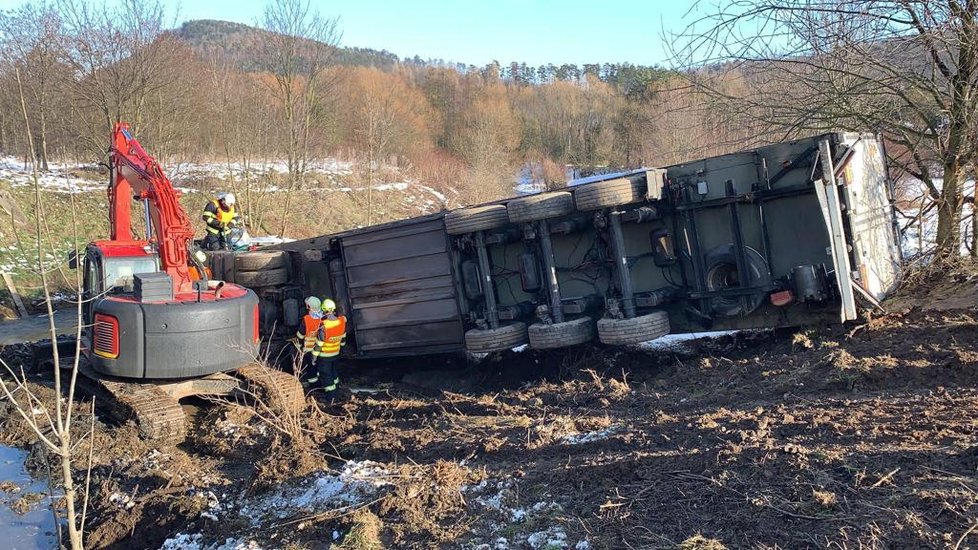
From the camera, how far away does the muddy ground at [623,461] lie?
3.57m

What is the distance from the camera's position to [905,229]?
8.68 m

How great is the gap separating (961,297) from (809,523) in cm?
558

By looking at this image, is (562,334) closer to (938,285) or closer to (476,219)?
(476,219)

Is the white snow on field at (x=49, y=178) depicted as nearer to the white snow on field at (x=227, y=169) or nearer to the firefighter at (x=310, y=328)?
the white snow on field at (x=227, y=169)

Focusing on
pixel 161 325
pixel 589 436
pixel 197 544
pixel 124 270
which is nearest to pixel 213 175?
pixel 124 270

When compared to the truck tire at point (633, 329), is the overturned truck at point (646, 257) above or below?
above

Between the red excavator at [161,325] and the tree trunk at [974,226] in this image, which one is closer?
the red excavator at [161,325]

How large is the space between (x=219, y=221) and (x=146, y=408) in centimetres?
398

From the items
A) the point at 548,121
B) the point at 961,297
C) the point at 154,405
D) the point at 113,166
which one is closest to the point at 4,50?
the point at 113,166

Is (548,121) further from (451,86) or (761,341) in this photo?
(761,341)

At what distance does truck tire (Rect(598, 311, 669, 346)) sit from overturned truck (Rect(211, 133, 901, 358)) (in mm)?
13

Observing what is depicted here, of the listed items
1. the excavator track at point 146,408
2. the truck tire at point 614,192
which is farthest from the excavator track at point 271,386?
the truck tire at point 614,192

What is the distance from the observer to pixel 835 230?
21.5ft

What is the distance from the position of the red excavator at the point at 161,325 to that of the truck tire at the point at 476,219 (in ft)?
7.99
